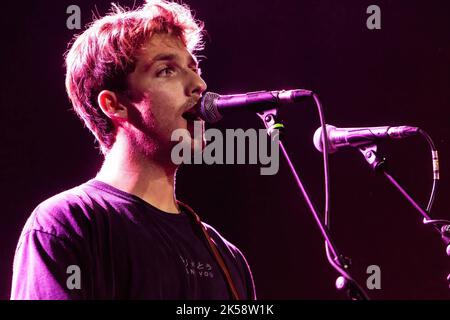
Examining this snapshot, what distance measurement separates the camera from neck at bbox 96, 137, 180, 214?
214cm

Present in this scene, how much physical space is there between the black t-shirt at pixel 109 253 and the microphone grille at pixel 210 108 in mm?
399

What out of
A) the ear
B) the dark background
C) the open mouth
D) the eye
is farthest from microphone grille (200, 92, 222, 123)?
the dark background

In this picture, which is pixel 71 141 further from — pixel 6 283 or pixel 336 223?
pixel 336 223

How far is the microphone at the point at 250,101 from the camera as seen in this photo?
1.74m

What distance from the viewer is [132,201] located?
2057 millimetres

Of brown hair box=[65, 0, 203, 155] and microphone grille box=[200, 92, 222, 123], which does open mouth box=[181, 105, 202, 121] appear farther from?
brown hair box=[65, 0, 203, 155]

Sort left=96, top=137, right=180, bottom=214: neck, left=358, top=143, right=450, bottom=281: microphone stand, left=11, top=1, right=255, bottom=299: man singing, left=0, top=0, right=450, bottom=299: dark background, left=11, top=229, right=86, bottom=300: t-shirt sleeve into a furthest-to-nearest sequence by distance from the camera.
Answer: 1. left=0, top=0, right=450, bottom=299: dark background
2. left=96, top=137, right=180, bottom=214: neck
3. left=358, top=143, right=450, bottom=281: microphone stand
4. left=11, top=1, right=255, bottom=299: man singing
5. left=11, top=229, right=86, bottom=300: t-shirt sleeve

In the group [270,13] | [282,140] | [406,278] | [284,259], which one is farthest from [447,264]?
[282,140]

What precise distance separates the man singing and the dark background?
1.14m

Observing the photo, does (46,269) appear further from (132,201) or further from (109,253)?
(132,201)

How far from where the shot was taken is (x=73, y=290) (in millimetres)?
1634

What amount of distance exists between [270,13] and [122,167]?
6.30 ft

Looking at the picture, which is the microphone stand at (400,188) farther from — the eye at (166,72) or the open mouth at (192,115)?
the eye at (166,72)

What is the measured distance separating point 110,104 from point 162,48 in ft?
1.02
